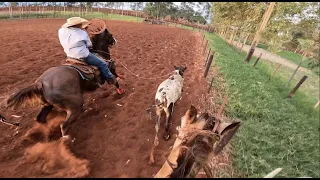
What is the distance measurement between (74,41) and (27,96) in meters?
Answer: 1.43

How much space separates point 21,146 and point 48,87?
4.13 feet

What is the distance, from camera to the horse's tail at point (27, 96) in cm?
328

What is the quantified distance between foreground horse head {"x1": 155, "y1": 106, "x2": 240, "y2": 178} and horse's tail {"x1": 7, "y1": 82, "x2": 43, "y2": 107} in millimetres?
2796

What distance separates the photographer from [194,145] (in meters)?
1.81

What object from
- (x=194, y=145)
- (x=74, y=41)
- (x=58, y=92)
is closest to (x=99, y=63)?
(x=74, y=41)

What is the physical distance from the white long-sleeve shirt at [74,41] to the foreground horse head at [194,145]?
3206 mm

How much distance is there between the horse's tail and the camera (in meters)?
3.28

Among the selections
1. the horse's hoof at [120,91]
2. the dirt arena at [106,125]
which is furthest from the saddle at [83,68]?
the horse's hoof at [120,91]

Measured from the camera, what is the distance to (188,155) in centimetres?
173

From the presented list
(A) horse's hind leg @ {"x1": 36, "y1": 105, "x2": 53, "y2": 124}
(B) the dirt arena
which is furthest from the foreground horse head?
(A) horse's hind leg @ {"x1": 36, "y1": 105, "x2": 53, "y2": 124}

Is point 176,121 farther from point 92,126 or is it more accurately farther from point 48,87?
point 48,87

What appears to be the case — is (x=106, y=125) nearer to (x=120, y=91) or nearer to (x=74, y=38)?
(x=120, y=91)

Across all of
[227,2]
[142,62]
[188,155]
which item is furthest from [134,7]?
[188,155]

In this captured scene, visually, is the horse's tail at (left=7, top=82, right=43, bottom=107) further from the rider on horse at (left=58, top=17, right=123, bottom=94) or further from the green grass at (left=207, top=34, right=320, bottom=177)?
the green grass at (left=207, top=34, right=320, bottom=177)
